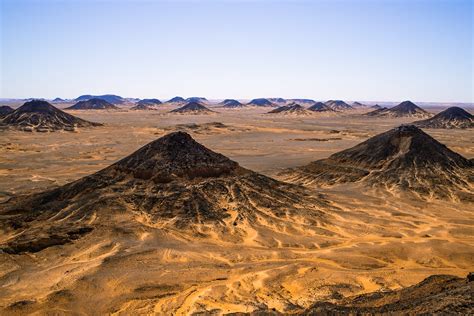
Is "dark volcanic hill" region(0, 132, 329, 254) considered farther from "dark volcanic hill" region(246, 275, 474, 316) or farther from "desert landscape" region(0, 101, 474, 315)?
"dark volcanic hill" region(246, 275, 474, 316)

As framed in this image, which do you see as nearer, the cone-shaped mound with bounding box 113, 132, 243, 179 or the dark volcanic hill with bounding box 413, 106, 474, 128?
the cone-shaped mound with bounding box 113, 132, 243, 179

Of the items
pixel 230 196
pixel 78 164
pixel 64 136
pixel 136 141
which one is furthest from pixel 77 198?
pixel 64 136

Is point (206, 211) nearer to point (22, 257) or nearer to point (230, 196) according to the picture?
point (230, 196)

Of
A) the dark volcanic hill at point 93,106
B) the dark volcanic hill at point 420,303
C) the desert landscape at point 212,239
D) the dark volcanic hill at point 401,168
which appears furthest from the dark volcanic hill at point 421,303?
the dark volcanic hill at point 93,106

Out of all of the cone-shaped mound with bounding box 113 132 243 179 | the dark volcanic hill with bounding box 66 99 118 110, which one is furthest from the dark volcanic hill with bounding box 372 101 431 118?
the cone-shaped mound with bounding box 113 132 243 179

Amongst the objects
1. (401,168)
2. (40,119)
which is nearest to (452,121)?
(401,168)

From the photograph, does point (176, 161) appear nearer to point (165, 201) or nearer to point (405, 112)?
point (165, 201)

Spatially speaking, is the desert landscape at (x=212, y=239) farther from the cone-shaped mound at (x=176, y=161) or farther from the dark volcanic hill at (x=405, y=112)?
the dark volcanic hill at (x=405, y=112)
